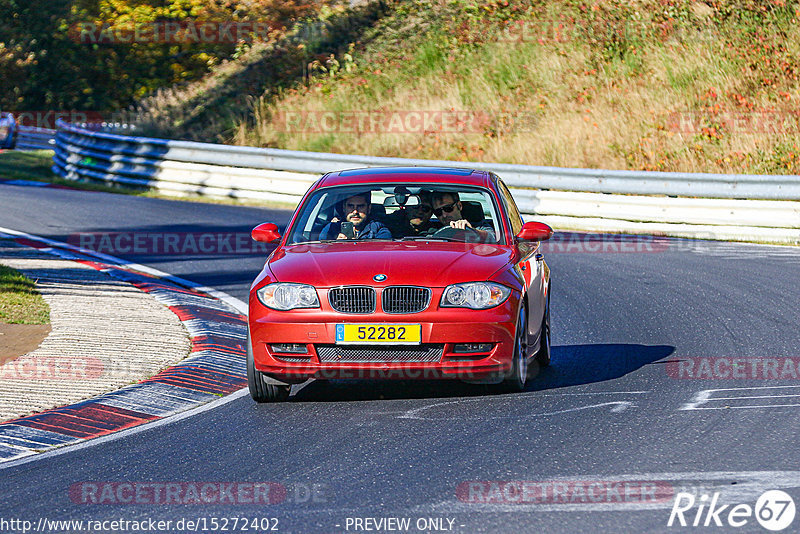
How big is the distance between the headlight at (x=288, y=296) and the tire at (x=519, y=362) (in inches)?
54.2

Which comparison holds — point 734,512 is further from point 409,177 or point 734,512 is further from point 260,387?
point 409,177

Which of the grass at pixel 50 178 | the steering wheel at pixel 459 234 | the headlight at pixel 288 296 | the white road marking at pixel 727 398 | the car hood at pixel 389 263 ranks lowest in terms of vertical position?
the grass at pixel 50 178

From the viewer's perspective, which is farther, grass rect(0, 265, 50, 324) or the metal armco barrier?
the metal armco barrier

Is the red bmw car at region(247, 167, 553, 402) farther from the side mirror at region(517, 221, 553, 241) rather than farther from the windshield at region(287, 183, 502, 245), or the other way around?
the windshield at region(287, 183, 502, 245)

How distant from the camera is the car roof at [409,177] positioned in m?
9.54

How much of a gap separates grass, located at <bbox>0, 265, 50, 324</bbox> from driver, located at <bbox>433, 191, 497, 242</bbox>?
4.01 meters

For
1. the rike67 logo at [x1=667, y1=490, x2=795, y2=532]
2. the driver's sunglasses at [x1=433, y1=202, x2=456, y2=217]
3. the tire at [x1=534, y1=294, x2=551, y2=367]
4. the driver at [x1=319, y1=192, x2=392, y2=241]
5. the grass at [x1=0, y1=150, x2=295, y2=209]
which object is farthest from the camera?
the grass at [x1=0, y1=150, x2=295, y2=209]

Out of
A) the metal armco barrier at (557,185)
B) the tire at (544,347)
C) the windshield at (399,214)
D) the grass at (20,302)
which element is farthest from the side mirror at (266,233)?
the metal armco barrier at (557,185)

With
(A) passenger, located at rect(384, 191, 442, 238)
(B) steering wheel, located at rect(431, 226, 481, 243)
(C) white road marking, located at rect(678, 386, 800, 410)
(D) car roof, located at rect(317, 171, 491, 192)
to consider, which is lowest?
(C) white road marking, located at rect(678, 386, 800, 410)

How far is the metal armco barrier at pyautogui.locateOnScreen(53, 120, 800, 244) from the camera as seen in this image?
1788cm

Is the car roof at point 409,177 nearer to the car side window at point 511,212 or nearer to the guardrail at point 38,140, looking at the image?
the car side window at point 511,212

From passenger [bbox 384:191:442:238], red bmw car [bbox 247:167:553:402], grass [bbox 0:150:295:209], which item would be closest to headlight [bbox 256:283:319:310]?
red bmw car [bbox 247:167:553:402]

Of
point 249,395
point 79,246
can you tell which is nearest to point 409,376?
point 249,395

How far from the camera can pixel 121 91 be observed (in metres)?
44.3
